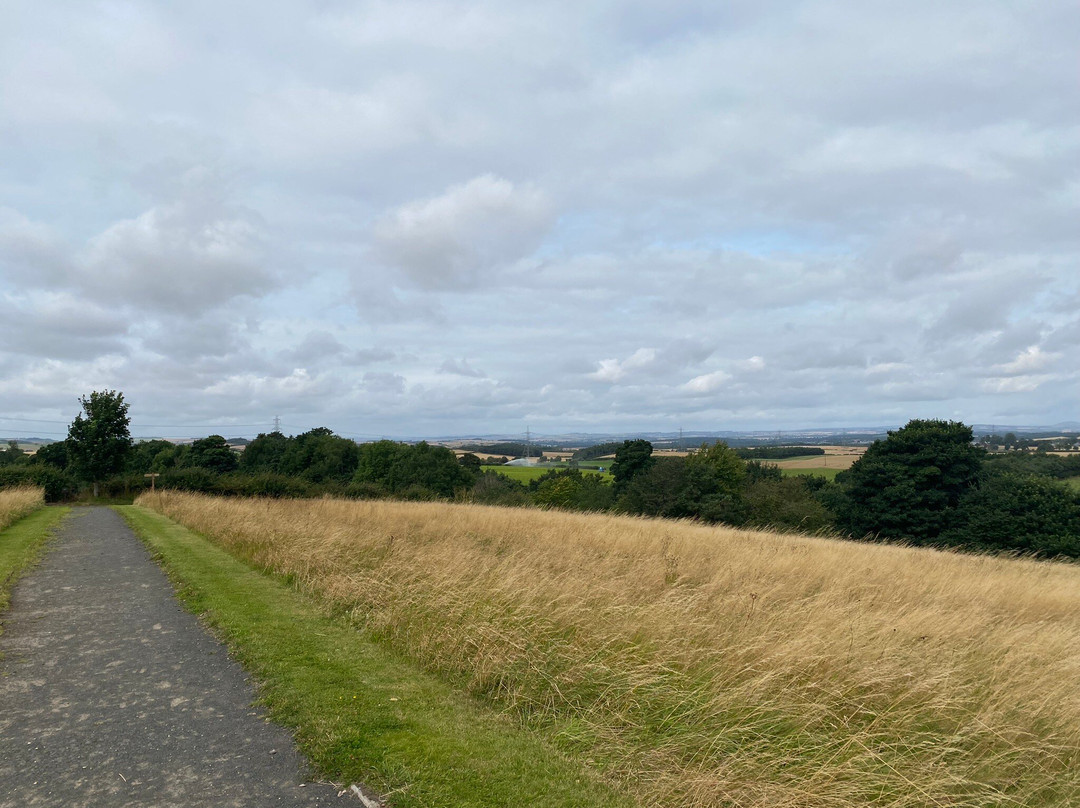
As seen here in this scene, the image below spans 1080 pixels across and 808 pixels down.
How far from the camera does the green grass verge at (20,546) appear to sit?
11.0m

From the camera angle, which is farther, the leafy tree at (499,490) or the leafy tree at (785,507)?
the leafy tree at (785,507)

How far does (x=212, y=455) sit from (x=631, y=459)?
54664 millimetres

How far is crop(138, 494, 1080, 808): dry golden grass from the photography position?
4418 mm

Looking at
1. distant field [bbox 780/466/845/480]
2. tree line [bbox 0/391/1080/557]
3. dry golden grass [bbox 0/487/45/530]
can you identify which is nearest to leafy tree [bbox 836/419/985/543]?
tree line [bbox 0/391/1080/557]

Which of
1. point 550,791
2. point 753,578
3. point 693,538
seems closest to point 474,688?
point 550,791

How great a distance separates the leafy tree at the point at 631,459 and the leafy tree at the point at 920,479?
29.0m

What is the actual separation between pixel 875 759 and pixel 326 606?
24.8 feet

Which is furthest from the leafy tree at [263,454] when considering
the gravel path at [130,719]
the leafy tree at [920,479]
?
the gravel path at [130,719]

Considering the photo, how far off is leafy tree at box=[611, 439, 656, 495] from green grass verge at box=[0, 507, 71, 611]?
2209 inches

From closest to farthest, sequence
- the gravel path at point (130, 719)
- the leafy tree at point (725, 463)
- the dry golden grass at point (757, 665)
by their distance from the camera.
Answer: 1. the gravel path at point (130, 719)
2. the dry golden grass at point (757, 665)
3. the leafy tree at point (725, 463)

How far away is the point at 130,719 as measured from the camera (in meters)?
5.30

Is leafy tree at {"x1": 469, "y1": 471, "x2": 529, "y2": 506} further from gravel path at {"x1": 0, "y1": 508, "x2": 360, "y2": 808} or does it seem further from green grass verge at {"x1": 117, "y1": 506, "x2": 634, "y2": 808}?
green grass verge at {"x1": 117, "y1": 506, "x2": 634, "y2": 808}

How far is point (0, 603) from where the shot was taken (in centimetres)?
912

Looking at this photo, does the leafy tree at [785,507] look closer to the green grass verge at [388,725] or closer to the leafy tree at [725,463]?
the leafy tree at [725,463]
